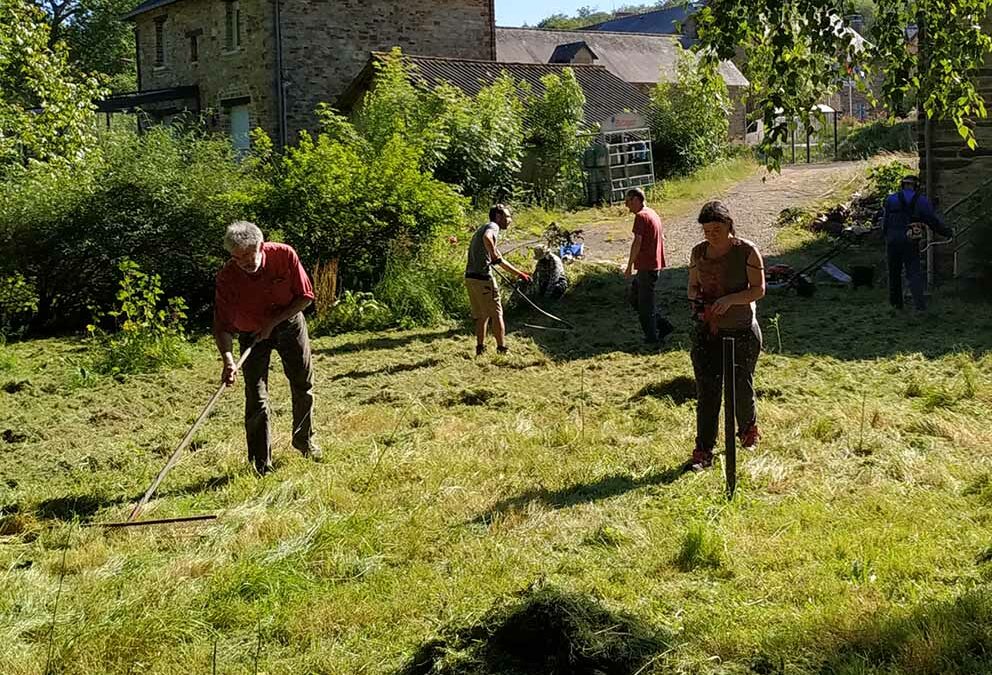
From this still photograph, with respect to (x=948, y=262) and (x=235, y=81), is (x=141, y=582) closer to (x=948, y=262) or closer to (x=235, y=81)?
(x=948, y=262)

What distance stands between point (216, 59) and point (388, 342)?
2075 centimetres

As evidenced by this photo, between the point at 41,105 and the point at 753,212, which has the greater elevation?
the point at 41,105

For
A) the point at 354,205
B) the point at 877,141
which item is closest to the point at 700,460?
the point at 354,205

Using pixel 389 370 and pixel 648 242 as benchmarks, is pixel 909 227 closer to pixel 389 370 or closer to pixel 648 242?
pixel 648 242

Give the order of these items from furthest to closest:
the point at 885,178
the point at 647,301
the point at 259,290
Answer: the point at 885,178, the point at 647,301, the point at 259,290

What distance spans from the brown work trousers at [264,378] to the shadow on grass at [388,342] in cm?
452

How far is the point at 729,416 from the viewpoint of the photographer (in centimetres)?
627

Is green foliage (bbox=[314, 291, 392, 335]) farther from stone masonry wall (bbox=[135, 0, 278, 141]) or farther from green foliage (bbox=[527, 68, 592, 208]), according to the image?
stone masonry wall (bbox=[135, 0, 278, 141])

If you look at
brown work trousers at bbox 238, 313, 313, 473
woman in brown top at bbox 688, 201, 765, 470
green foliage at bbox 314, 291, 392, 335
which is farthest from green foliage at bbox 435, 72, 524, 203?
woman in brown top at bbox 688, 201, 765, 470

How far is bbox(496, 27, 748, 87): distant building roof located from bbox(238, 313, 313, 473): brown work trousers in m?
36.1

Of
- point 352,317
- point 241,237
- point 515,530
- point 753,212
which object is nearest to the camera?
point 515,530

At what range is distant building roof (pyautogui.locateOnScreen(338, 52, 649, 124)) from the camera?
84.9ft

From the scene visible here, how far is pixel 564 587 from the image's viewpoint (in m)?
4.86

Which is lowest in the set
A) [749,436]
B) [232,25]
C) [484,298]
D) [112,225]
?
[749,436]
